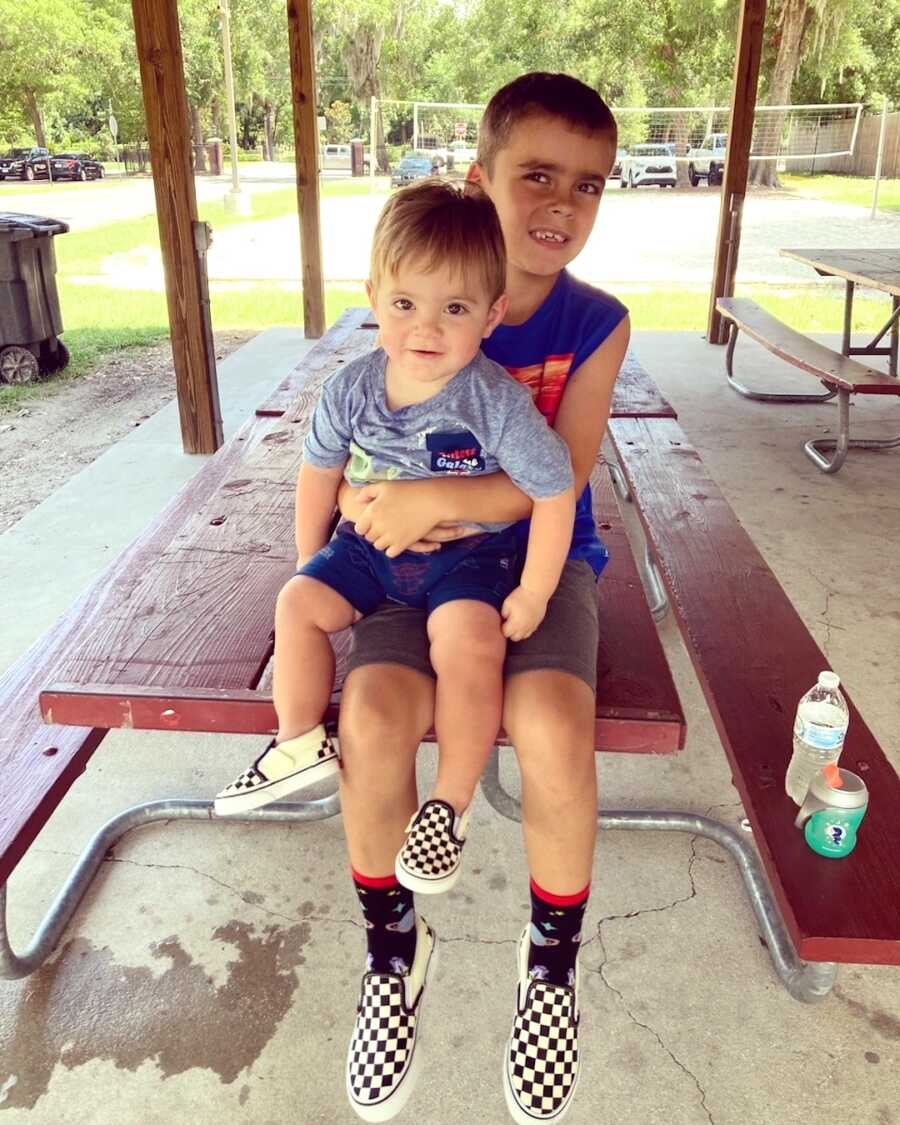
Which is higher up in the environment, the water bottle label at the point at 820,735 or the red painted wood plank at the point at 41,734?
the water bottle label at the point at 820,735

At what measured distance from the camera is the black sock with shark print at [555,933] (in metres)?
1.42

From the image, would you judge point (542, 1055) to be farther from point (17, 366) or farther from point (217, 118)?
point (217, 118)

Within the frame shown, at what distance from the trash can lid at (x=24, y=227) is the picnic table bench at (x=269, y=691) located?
4793mm

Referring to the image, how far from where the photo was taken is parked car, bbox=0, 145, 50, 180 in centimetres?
2855

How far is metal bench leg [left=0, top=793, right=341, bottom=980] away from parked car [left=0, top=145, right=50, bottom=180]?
30792 millimetres

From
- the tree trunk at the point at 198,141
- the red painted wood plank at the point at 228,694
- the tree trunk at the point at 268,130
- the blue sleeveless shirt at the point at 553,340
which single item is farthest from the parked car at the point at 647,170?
the red painted wood plank at the point at 228,694

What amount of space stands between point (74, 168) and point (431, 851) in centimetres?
3122

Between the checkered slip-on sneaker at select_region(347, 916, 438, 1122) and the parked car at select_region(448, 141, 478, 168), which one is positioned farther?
the parked car at select_region(448, 141, 478, 168)

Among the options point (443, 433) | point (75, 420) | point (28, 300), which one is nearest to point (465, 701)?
point (443, 433)

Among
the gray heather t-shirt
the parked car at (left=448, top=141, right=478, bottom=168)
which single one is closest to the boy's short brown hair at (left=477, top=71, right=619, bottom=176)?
the gray heather t-shirt

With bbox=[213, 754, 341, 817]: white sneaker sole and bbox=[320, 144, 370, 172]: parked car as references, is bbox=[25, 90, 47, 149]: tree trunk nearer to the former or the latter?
bbox=[320, 144, 370, 172]: parked car

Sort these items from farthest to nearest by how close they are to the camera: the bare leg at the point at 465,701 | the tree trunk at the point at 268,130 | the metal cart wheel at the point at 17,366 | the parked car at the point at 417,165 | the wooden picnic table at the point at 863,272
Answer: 1. the tree trunk at the point at 268,130
2. the parked car at the point at 417,165
3. the metal cart wheel at the point at 17,366
4. the wooden picnic table at the point at 863,272
5. the bare leg at the point at 465,701

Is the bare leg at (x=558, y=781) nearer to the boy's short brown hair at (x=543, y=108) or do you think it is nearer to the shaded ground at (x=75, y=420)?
the boy's short brown hair at (x=543, y=108)

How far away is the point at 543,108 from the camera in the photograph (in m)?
1.62
